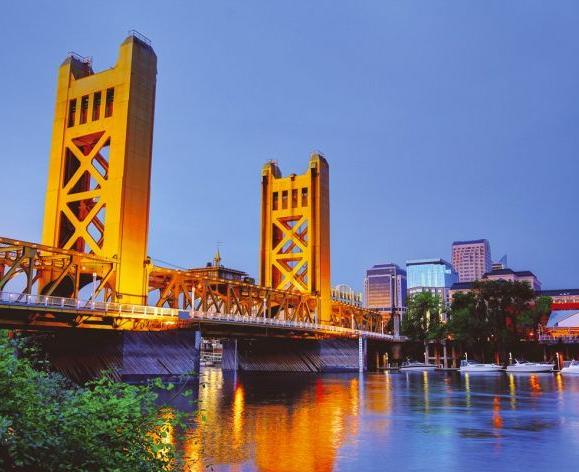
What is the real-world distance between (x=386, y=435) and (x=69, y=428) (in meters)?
18.2

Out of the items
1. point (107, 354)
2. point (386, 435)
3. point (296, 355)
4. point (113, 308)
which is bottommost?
point (386, 435)

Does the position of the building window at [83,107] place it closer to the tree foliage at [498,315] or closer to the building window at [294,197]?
the building window at [294,197]

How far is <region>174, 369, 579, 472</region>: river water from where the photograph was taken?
739 inches

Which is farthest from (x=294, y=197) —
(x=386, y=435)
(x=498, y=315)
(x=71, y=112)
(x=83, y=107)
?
(x=386, y=435)

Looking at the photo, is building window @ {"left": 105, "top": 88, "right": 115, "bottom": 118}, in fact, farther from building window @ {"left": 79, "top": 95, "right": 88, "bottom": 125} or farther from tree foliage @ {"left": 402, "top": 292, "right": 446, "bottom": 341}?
tree foliage @ {"left": 402, "top": 292, "right": 446, "bottom": 341}

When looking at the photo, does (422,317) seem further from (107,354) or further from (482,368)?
(107,354)

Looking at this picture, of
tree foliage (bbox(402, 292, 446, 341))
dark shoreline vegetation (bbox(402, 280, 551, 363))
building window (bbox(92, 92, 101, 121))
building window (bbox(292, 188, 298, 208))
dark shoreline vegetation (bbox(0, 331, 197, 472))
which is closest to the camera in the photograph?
dark shoreline vegetation (bbox(0, 331, 197, 472))

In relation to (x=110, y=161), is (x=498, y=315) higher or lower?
lower

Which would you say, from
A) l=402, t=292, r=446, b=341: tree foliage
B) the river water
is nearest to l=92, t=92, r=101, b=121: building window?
the river water

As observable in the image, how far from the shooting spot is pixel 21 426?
8555 mm

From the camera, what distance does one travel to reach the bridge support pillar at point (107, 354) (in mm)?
53688

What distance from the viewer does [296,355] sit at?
330ft

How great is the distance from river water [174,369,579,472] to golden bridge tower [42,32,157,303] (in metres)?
23.7

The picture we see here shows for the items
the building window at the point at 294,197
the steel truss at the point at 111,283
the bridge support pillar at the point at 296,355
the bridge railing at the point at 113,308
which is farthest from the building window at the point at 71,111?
the building window at the point at 294,197
